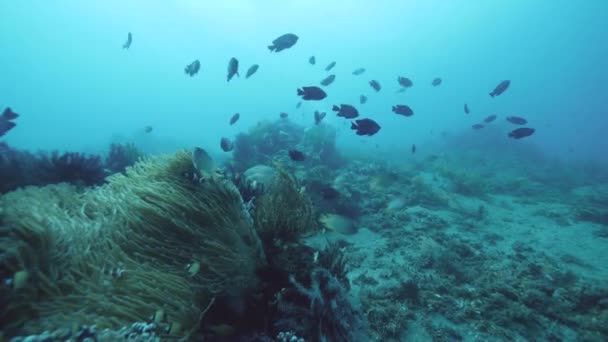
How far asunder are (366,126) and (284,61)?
154094 mm

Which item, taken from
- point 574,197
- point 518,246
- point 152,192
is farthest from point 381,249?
point 574,197

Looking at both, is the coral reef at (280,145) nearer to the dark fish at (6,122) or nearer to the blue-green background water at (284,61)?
the dark fish at (6,122)

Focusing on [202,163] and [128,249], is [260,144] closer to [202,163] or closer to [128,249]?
[202,163]

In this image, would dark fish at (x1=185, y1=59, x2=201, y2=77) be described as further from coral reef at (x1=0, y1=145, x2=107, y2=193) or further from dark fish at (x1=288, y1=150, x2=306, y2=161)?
dark fish at (x1=288, y1=150, x2=306, y2=161)

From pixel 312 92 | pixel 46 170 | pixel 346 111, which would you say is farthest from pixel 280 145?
pixel 46 170

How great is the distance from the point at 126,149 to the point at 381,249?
8.83 m

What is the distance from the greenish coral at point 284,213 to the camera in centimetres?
322

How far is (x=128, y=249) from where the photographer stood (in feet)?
8.36

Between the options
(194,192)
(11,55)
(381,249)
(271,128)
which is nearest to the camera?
(194,192)

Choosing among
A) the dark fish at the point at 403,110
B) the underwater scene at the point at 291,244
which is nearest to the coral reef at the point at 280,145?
the underwater scene at the point at 291,244

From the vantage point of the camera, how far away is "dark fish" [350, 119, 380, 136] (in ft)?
19.0

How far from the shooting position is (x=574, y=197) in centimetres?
1378

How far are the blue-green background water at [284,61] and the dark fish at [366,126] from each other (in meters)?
73.5

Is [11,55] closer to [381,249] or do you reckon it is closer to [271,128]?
[271,128]
